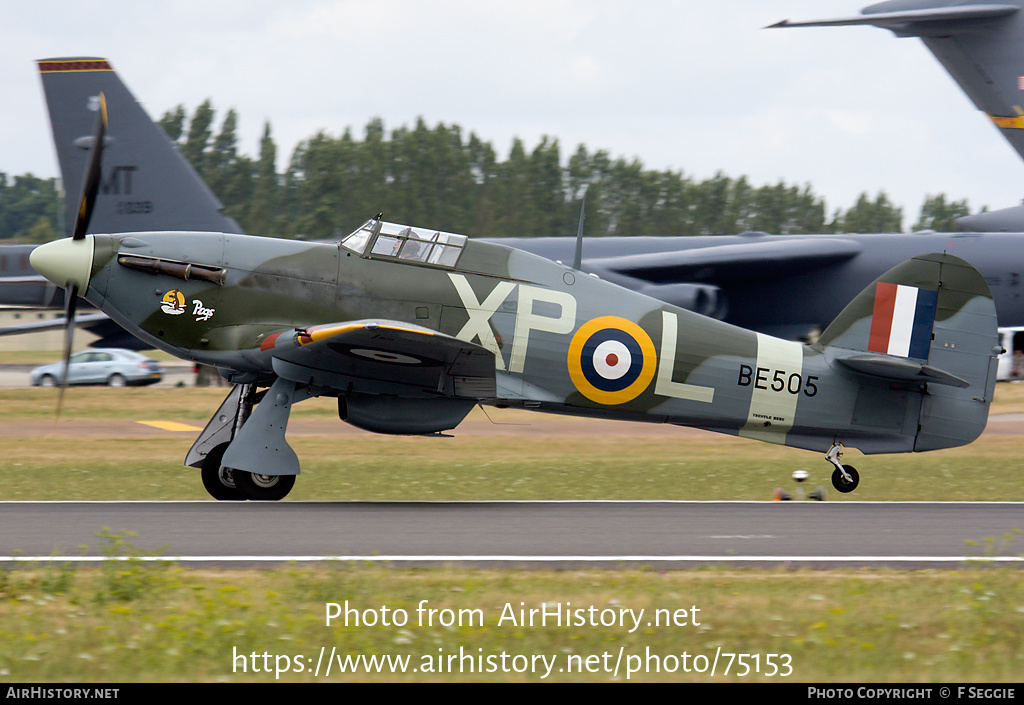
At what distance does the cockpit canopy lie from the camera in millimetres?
11672

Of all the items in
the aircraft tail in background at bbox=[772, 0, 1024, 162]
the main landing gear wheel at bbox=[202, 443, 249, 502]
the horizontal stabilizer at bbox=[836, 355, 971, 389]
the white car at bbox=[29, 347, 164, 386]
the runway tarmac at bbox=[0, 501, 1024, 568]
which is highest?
the aircraft tail in background at bbox=[772, 0, 1024, 162]

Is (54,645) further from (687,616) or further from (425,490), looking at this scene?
(425,490)

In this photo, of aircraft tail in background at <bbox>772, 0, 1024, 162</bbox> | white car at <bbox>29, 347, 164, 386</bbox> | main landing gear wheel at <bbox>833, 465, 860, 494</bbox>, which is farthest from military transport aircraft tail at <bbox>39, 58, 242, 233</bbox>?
white car at <bbox>29, 347, 164, 386</bbox>

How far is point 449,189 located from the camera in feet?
261

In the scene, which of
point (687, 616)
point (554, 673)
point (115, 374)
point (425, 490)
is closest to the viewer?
point (554, 673)

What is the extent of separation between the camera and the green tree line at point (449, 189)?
76062 mm

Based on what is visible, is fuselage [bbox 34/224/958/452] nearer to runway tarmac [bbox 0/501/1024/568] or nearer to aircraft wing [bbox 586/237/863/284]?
runway tarmac [bbox 0/501/1024/568]

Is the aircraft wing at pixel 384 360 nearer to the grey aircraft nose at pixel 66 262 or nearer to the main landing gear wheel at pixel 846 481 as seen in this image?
the grey aircraft nose at pixel 66 262

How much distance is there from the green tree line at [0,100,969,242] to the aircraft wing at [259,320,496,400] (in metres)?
59.2

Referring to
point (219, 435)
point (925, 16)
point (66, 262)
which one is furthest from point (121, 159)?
point (925, 16)

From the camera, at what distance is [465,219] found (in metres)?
78.4

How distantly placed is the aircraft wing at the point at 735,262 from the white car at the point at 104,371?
66.2ft

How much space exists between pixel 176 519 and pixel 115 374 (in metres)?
30.7
